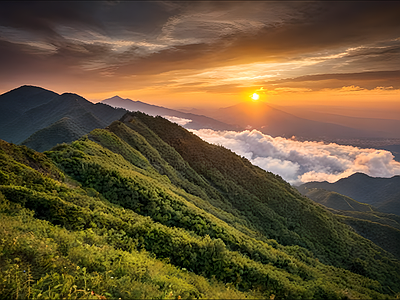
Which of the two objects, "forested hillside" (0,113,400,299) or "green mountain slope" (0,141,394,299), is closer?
"green mountain slope" (0,141,394,299)

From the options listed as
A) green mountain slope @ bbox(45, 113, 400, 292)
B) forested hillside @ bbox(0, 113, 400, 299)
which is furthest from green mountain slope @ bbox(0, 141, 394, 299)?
green mountain slope @ bbox(45, 113, 400, 292)

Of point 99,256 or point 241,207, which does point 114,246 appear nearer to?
point 99,256

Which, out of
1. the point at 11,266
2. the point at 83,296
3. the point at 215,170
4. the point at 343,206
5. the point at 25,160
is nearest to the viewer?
the point at 83,296

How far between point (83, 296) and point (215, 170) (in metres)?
40.5

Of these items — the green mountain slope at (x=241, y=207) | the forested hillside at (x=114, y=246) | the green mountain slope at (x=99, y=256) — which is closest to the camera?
the green mountain slope at (x=99, y=256)

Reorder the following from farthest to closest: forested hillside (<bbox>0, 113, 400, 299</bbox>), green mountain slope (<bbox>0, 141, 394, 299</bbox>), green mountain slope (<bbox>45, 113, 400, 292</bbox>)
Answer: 1. green mountain slope (<bbox>45, 113, 400, 292</bbox>)
2. forested hillside (<bbox>0, 113, 400, 299</bbox>)
3. green mountain slope (<bbox>0, 141, 394, 299</bbox>)

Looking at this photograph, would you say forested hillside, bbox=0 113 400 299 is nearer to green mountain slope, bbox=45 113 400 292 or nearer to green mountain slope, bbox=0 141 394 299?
green mountain slope, bbox=0 141 394 299

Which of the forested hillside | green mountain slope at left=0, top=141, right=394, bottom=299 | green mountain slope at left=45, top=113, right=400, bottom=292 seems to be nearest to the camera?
green mountain slope at left=0, top=141, right=394, bottom=299

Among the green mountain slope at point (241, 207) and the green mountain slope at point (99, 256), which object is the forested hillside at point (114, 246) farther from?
the green mountain slope at point (241, 207)

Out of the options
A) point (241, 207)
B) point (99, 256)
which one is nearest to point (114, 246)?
point (99, 256)

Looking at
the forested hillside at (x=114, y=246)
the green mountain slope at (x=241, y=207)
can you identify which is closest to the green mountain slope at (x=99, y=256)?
the forested hillside at (x=114, y=246)

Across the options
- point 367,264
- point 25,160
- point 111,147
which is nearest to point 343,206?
point 367,264

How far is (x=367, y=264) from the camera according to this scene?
30.7 m

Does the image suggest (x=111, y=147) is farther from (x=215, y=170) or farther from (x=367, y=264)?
(x=367, y=264)
